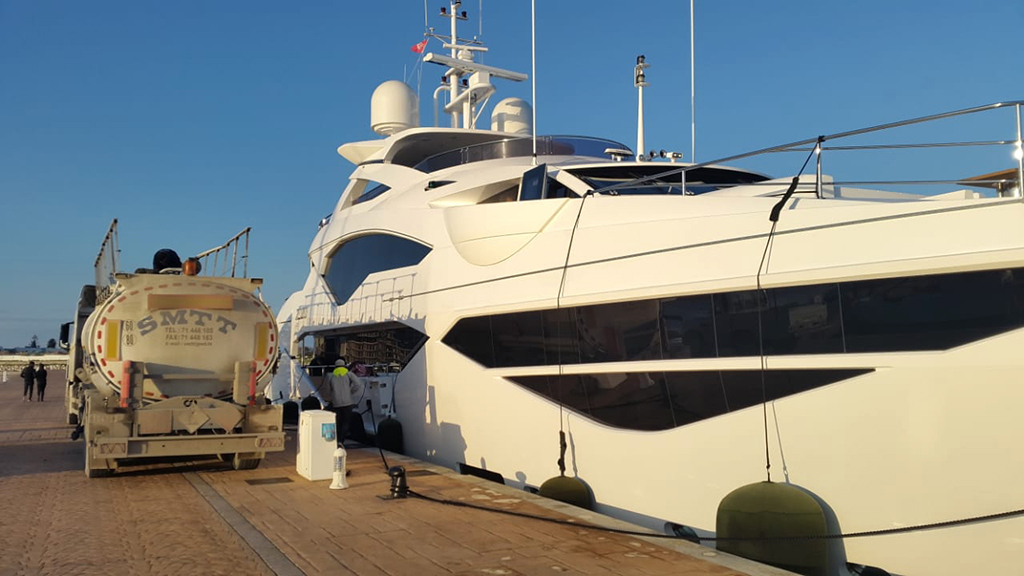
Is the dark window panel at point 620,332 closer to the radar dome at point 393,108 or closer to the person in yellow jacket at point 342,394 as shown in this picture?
the person in yellow jacket at point 342,394

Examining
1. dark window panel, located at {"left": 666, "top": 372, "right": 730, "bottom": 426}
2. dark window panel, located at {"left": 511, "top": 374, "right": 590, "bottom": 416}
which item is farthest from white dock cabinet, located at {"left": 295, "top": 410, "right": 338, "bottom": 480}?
dark window panel, located at {"left": 666, "top": 372, "right": 730, "bottom": 426}

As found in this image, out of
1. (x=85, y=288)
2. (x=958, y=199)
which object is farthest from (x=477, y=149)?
(x=958, y=199)

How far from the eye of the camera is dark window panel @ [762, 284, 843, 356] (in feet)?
20.6

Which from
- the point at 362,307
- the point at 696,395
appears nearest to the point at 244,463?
the point at 362,307

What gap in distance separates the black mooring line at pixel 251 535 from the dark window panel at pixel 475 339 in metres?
3.44

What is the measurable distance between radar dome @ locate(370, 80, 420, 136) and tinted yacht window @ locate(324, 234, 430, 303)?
15.1 ft

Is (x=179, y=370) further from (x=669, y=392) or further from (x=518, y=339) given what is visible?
(x=669, y=392)

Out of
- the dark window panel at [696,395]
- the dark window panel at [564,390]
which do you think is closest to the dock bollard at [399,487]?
the dark window panel at [564,390]

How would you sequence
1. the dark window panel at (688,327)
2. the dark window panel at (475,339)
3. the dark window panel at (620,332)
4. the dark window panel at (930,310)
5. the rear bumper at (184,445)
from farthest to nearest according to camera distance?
the dark window panel at (475,339), the rear bumper at (184,445), the dark window panel at (620,332), the dark window panel at (688,327), the dark window panel at (930,310)

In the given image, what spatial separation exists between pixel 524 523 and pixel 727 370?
7.57ft

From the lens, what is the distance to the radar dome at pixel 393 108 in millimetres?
18891

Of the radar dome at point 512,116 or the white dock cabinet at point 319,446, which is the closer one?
the white dock cabinet at point 319,446

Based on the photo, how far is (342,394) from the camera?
1325 cm

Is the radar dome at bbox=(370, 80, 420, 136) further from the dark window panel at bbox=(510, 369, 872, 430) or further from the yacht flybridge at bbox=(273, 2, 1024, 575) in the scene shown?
the dark window panel at bbox=(510, 369, 872, 430)
